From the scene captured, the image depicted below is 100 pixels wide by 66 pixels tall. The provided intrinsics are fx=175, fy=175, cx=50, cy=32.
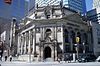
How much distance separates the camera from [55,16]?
194 feet

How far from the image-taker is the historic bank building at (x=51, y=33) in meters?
54.2

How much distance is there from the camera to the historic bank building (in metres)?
54.2

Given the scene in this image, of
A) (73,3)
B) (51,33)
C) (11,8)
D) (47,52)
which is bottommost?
(47,52)

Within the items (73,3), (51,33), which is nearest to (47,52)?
(51,33)

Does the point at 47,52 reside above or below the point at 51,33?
below

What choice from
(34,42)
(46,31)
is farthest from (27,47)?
(46,31)

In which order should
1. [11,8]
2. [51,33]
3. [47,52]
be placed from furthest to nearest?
Result: [51,33] → [47,52] → [11,8]

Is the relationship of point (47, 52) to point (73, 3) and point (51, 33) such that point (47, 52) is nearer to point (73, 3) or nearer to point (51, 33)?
point (51, 33)

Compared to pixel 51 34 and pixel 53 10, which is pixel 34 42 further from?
pixel 53 10

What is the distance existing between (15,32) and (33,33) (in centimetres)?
2064

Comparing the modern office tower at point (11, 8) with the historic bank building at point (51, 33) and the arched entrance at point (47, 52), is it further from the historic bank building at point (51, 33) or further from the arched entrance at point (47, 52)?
the arched entrance at point (47, 52)

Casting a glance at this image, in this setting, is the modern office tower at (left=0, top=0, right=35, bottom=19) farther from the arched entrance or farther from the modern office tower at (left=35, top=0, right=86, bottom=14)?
the modern office tower at (left=35, top=0, right=86, bottom=14)

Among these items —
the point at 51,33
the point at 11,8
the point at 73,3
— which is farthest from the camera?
the point at 73,3

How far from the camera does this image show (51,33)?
56.3 meters
